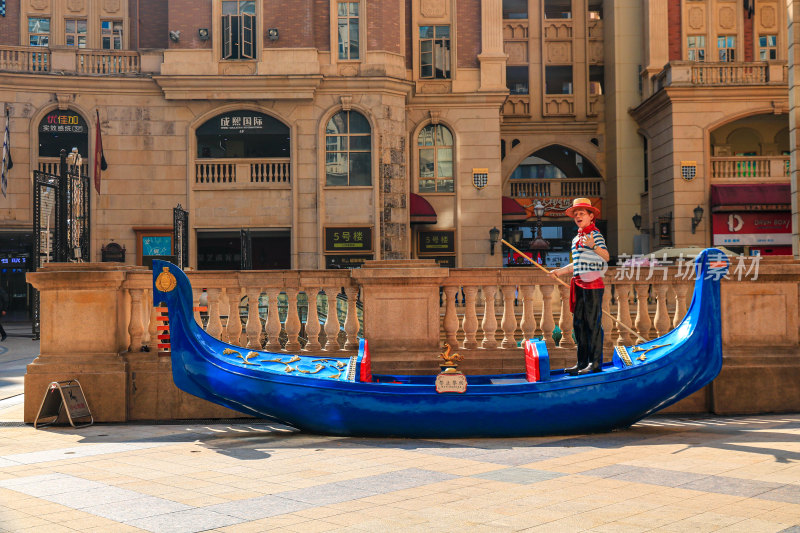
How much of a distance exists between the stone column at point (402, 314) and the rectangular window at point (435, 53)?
22.9 metres

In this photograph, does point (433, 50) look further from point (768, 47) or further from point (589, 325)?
point (589, 325)

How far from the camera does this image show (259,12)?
94.3 ft

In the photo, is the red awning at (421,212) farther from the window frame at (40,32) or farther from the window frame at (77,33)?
the window frame at (40,32)

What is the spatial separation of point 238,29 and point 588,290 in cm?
2355

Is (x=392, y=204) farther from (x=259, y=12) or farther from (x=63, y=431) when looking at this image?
(x=63, y=431)

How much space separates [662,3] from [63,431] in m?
31.3

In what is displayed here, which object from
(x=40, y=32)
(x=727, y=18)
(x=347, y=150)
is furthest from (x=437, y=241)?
(x=40, y=32)

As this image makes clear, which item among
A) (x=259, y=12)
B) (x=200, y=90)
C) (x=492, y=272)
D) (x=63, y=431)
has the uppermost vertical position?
(x=259, y=12)

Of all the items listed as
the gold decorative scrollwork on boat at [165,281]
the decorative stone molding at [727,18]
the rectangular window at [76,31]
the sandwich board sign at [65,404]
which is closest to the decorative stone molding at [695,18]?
the decorative stone molding at [727,18]

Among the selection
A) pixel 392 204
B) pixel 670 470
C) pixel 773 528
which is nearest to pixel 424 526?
pixel 773 528

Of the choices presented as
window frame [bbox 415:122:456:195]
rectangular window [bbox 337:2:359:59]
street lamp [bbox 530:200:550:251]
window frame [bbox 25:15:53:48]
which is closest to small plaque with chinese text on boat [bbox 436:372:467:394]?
rectangular window [bbox 337:2:359:59]

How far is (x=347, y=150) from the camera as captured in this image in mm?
28797

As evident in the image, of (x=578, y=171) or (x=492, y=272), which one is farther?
(x=578, y=171)

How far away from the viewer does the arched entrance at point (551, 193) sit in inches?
1417
